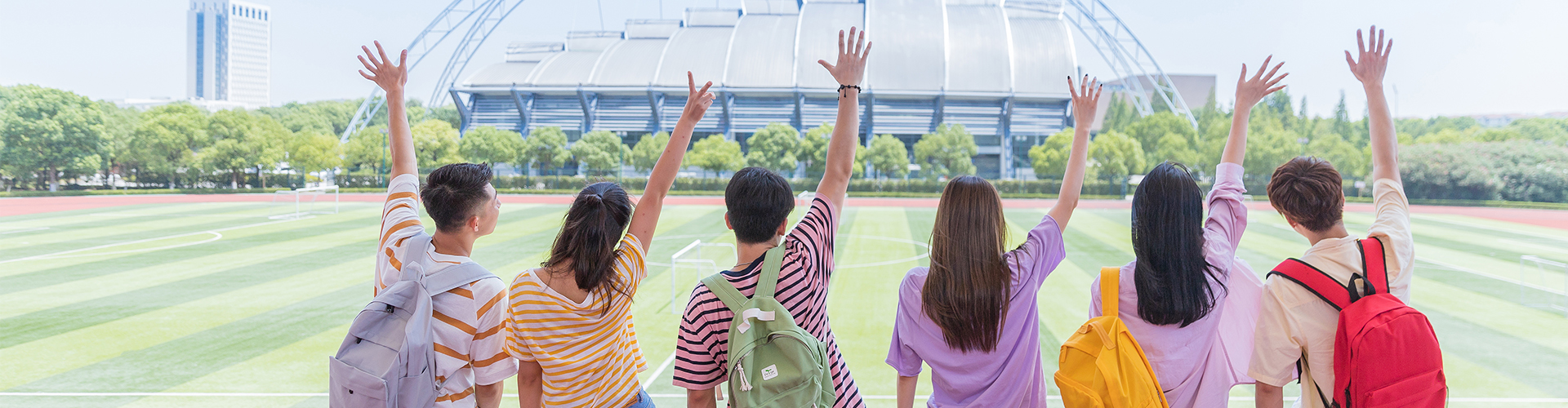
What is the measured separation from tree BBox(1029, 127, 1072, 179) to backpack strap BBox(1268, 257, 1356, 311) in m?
40.7

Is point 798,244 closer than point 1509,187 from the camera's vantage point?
Yes

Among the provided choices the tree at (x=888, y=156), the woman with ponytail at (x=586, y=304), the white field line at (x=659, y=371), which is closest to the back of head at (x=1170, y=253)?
the woman with ponytail at (x=586, y=304)

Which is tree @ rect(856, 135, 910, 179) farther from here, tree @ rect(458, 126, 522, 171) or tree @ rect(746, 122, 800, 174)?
tree @ rect(458, 126, 522, 171)

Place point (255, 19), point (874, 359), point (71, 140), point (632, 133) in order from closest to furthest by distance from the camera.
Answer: point (874, 359)
point (71, 140)
point (632, 133)
point (255, 19)

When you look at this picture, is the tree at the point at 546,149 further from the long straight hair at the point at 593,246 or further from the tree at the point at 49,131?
the long straight hair at the point at 593,246

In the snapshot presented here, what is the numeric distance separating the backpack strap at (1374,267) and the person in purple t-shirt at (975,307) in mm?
836

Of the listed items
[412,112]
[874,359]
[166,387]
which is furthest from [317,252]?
[412,112]

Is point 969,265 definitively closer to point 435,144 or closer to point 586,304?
point 586,304

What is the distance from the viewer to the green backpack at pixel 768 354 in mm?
1926

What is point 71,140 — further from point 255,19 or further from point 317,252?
point 255,19

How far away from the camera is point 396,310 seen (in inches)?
77.6

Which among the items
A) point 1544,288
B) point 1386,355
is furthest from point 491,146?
point 1386,355

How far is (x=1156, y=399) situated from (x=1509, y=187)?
133ft

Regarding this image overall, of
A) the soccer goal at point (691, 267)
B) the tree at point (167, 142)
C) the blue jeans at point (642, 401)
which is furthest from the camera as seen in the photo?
the tree at point (167, 142)
